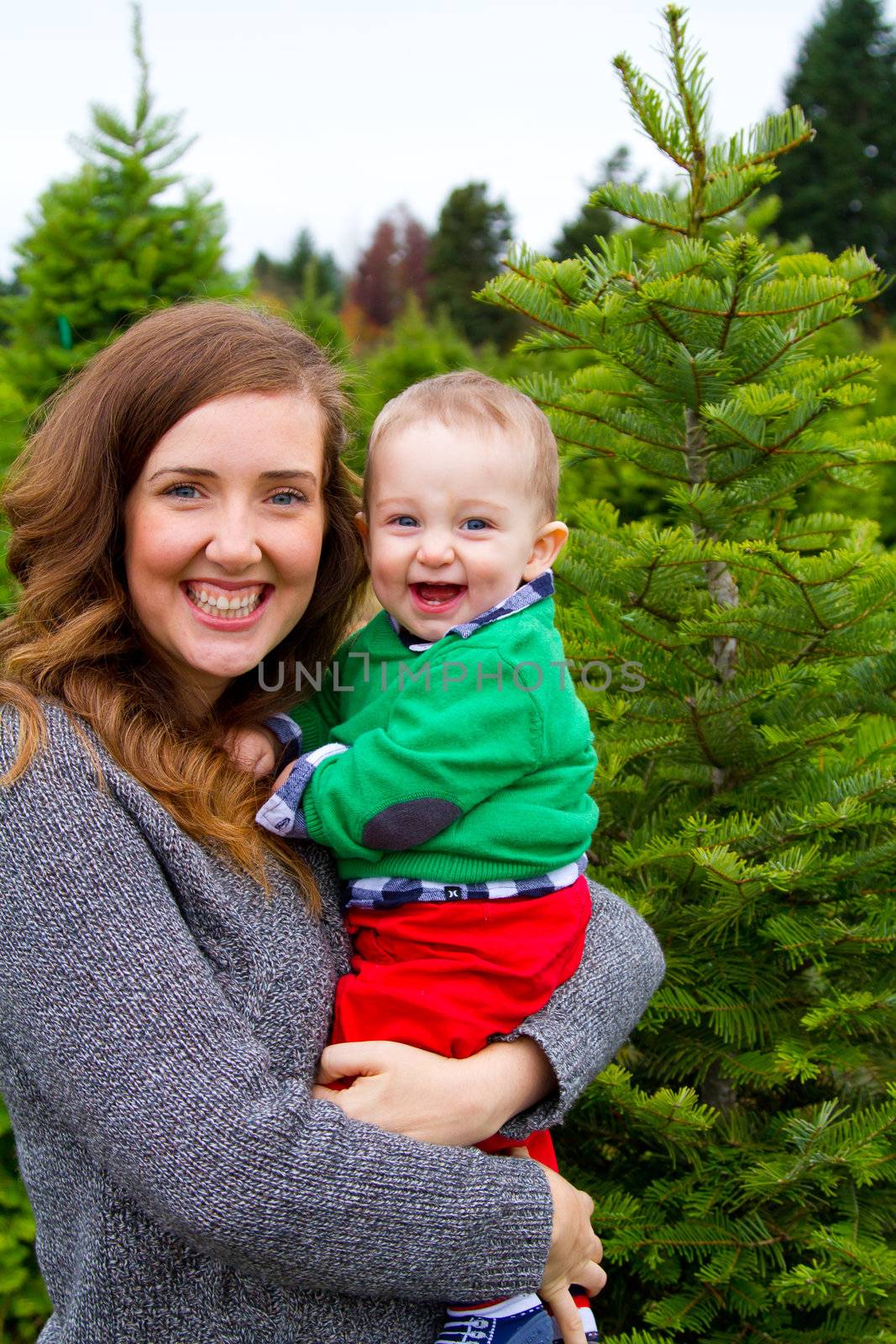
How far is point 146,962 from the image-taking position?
1287 millimetres

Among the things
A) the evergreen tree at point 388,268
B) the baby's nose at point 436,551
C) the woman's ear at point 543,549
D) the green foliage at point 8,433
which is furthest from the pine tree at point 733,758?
the evergreen tree at point 388,268

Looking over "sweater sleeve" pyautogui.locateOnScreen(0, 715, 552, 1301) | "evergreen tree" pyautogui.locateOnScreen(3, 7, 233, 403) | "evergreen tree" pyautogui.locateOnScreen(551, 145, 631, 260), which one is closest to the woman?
"sweater sleeve" pyautogui.locateOnScreen(0, 715, 552, 1301)

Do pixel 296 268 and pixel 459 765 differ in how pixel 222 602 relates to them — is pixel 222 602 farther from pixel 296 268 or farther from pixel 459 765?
pixel 296 268

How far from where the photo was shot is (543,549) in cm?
196

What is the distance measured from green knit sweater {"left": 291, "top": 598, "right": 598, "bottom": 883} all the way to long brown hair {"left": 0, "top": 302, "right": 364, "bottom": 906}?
145 mm

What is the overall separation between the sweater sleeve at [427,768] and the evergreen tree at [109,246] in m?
2.57

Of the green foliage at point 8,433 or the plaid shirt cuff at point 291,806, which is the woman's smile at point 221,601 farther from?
the green foliage at point 8,433

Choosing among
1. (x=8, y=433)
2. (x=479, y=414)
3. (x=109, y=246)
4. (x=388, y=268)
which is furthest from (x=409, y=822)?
(x=388, y=268)

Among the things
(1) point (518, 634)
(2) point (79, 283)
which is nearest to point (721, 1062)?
(1) point (518, 634)

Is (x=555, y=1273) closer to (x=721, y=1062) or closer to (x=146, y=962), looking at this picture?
(x=721, y=1062)

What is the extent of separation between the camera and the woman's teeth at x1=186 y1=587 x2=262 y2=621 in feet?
5.43

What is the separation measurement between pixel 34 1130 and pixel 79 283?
123 inches

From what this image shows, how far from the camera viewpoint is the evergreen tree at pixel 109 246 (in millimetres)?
3758

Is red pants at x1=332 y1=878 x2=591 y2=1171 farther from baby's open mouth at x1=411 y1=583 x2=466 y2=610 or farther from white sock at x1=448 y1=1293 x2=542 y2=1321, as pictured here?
baby's open mouth at x1=411 y1=583 x2=466 y2=610
